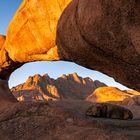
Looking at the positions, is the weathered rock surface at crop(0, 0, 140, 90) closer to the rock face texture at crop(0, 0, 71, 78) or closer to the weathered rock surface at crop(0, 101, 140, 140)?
the rock face texture at crop(0, 0, 71, 78)

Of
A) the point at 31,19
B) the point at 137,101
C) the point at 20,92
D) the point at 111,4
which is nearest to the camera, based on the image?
the point at 111,4

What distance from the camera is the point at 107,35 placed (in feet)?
26.0

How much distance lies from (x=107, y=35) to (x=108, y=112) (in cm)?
671

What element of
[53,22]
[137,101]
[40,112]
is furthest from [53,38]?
[137,101]

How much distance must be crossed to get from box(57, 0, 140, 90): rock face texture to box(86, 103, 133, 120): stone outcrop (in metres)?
3.67

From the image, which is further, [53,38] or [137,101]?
[137,101]

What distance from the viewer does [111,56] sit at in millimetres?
8812

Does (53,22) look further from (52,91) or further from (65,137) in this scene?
(52,91)

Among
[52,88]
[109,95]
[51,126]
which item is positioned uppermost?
[51,126]

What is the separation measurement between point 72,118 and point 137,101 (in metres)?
25.3

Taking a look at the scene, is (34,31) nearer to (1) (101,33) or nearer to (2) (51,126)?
(2) (51,126)

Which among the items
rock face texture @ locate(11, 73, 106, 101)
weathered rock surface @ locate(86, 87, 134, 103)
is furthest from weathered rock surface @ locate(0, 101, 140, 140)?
rock face texture @ locate(11, 73, 106, 101)

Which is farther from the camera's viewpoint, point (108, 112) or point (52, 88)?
point (52, 88)

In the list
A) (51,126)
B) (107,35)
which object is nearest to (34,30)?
(51,126)
